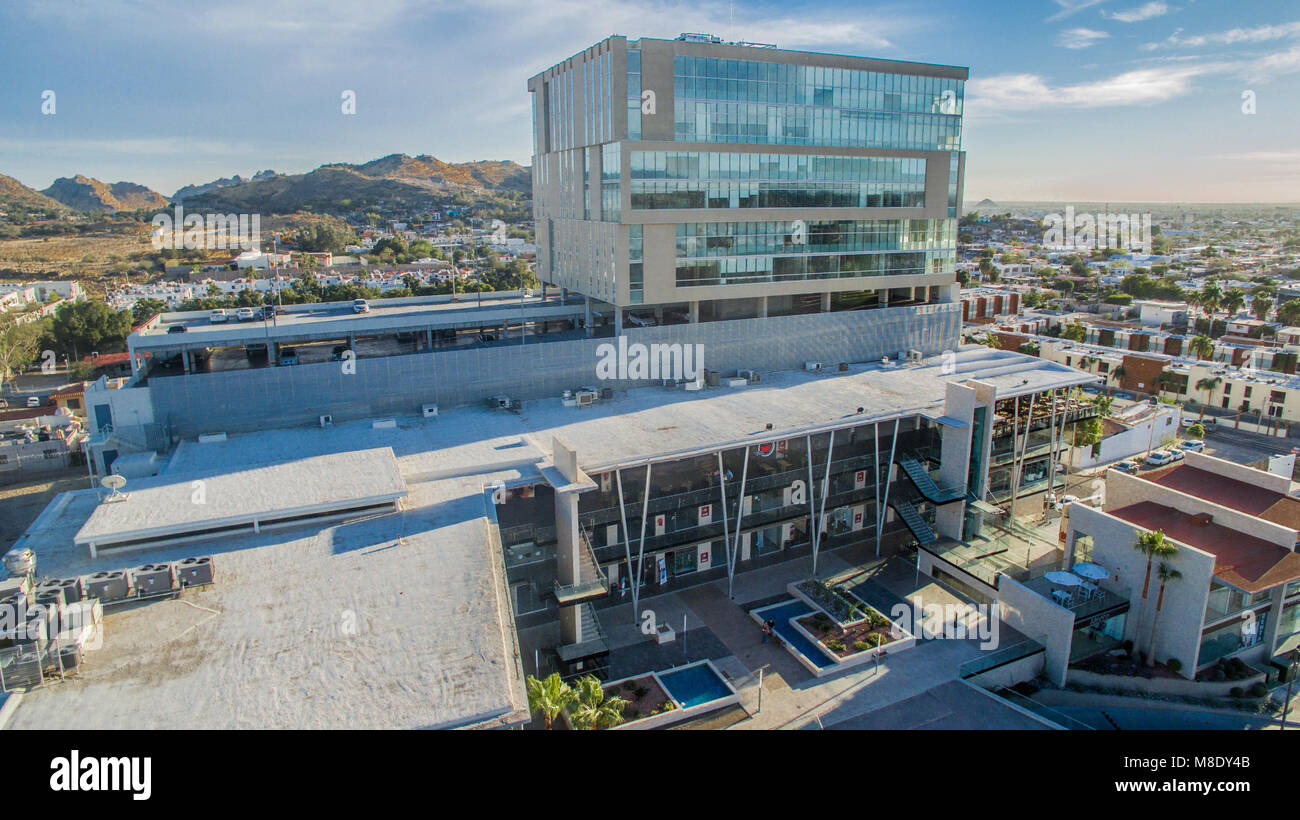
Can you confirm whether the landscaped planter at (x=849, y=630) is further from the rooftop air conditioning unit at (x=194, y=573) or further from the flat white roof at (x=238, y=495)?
the rooftop air conditioning unit at (x=194, y=573)

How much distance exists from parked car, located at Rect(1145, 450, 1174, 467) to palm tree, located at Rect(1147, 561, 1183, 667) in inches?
728

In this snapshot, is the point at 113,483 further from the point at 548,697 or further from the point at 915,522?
the point at 915,522

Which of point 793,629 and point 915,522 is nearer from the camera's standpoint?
point 793,629

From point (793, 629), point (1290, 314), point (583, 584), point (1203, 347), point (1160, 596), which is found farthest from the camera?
point (1290, 314)

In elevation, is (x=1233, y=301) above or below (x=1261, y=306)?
above

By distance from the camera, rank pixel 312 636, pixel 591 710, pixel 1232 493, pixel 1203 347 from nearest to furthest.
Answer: pixel 312 636 < pixel 591 710 < pixel 1232 493 < pixel 1203 347

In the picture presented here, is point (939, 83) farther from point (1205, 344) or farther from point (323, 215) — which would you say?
point (323, 215)

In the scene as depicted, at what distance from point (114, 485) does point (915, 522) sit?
78.3 ft

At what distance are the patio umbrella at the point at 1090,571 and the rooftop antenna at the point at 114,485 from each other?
2559 centimetres

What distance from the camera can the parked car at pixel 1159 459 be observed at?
1486 inches

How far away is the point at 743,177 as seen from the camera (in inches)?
1248

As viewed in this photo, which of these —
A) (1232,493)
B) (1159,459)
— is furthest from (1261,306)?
(1232,493)

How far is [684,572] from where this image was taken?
84.7 feet
